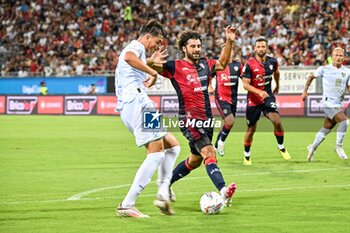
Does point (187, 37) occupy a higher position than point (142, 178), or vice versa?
point (187, 37)

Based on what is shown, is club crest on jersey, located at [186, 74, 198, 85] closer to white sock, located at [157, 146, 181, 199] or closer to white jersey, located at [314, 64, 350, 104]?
white sock, located at [157, 146, 181, 199]

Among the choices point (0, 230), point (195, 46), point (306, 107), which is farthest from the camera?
point (306, 107)

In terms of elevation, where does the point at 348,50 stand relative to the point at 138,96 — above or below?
below

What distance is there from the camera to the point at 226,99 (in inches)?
748

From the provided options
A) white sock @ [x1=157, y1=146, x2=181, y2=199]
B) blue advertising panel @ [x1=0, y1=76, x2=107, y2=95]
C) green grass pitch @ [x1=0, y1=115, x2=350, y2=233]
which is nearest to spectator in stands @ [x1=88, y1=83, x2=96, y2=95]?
blue advertising panel @ [x1=0, y1=76, x2=107, y2=95]

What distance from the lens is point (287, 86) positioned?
118 ft

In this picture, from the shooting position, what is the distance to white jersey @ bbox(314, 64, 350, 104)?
17031 mm

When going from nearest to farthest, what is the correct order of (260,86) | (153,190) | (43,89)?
(153,190)
(260,86)
(43,89)

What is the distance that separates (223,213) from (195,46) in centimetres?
242

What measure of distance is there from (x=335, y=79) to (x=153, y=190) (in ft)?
20.6

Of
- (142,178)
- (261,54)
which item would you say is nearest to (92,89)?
(261,54)

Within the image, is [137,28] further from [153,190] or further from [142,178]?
[142,178]

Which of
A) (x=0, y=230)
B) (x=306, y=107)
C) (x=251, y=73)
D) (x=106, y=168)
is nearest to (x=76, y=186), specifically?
(x=106, y=168)

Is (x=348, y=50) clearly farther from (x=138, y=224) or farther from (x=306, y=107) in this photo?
(x=138, y=224)
